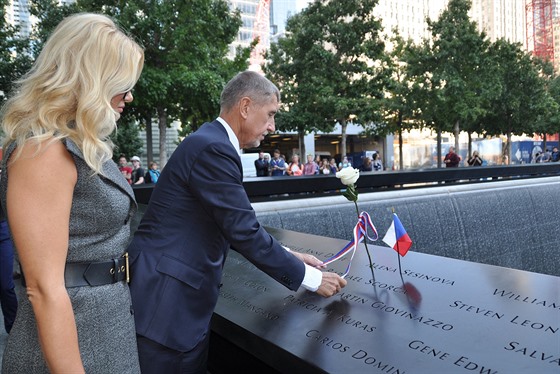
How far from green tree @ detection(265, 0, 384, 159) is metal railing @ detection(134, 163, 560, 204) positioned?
1363 centimetres

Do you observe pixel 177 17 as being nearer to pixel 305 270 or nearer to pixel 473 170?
pixel 473 170

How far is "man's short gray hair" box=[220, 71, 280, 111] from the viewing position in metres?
→ 2.11

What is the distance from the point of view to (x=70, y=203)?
1273mm

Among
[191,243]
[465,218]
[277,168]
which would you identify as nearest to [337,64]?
[277,168]

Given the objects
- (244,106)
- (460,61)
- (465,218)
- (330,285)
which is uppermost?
(460,61)

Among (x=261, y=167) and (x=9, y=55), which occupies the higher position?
(x=9, y=55)

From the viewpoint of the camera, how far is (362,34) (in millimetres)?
21969

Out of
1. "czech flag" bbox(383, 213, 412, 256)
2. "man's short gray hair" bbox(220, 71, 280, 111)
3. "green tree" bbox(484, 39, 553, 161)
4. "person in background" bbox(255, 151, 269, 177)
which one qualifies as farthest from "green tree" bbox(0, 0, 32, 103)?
"green tree" bbox(484, 39, 553, 161)

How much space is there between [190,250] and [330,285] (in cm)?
61

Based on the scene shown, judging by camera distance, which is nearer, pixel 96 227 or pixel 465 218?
pixel 96 227

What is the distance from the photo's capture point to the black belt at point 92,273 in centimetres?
134

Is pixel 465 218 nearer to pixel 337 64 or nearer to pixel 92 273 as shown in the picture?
pixel 92 273

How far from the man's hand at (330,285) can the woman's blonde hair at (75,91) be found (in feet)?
3.45

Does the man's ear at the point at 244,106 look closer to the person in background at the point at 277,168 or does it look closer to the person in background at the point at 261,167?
the person in background at the point at 261,167
